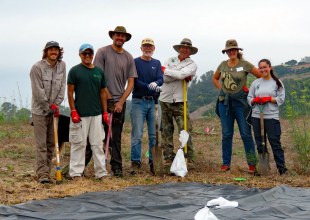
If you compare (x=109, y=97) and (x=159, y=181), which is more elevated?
(x=109, y=97)

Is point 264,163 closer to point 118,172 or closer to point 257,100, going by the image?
point 257,100

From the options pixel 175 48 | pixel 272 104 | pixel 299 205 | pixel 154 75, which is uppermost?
pixel 175 48

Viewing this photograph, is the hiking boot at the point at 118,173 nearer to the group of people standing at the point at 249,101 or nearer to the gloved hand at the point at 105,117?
the gloved hand at the point at 105,117

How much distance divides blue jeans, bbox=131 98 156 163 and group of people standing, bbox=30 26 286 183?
0.05 feet

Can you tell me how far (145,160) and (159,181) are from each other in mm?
1912

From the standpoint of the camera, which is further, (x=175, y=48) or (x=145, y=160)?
(x=145, y=160)

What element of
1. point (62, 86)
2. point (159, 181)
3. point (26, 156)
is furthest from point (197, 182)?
point (26, 156)

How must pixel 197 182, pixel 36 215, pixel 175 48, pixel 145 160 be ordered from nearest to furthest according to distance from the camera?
pixel 36 215
pixel 197 182
pixel 175 48
pixel 145 160

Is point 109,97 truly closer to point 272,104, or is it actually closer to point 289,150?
point 272,104

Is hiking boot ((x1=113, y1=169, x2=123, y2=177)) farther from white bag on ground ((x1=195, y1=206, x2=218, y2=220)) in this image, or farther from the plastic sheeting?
white bag on ground ((x1=195, y1=206, x2=218, y2=220))

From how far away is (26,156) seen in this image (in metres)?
8.05

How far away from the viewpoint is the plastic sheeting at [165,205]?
4133 mm

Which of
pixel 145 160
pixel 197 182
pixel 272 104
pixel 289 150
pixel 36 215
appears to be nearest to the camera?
pixel 36 215

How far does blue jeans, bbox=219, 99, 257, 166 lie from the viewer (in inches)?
258
